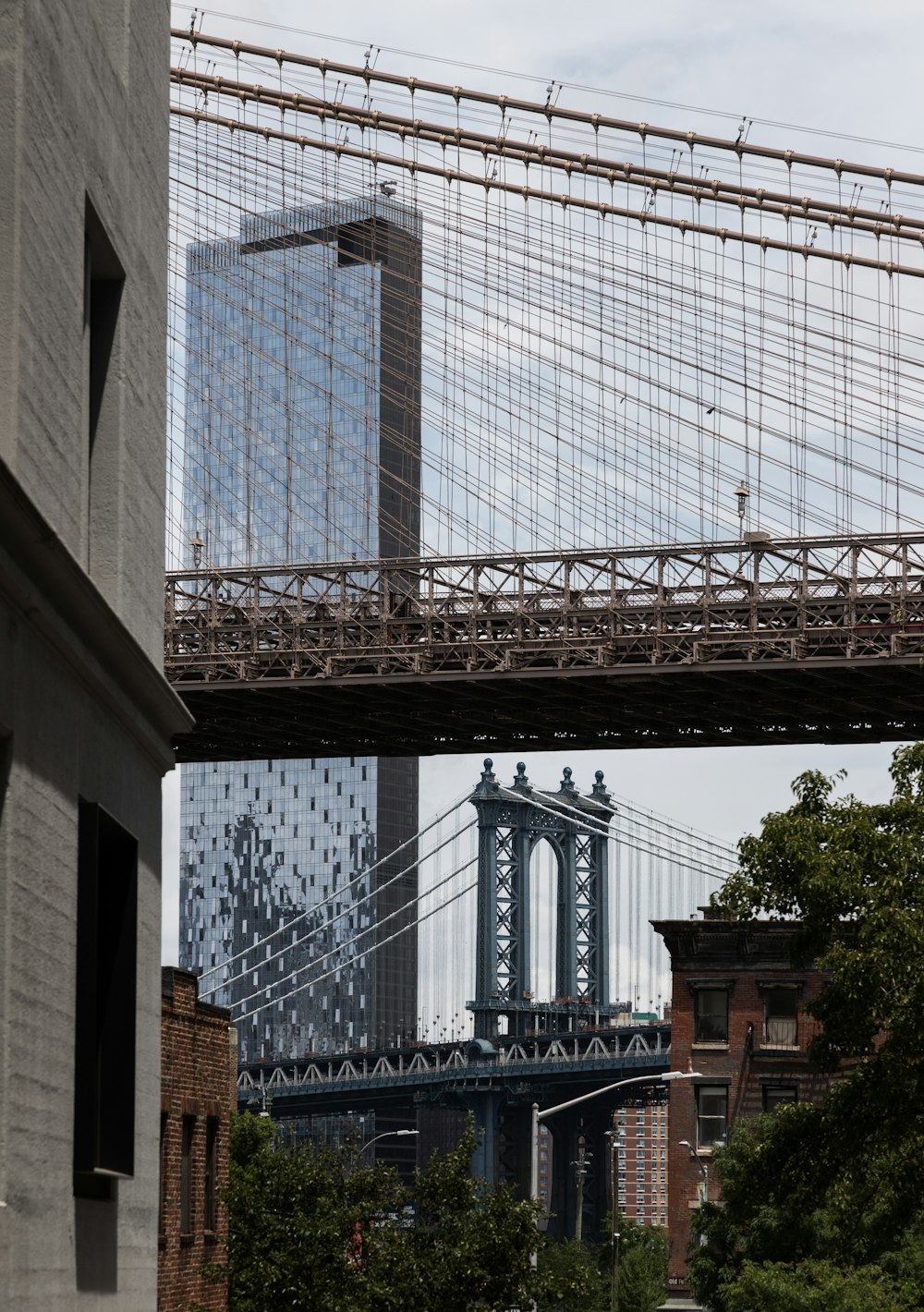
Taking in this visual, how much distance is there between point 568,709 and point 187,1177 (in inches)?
1164

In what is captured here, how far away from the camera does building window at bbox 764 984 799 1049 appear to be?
65562mm

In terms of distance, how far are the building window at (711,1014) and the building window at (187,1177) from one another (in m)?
41.0

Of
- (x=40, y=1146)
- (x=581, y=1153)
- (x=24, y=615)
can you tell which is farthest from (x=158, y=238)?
(x=581, y=1153)

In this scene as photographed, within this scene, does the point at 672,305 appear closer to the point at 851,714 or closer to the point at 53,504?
the point at 851,714

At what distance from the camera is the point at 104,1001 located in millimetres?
15531

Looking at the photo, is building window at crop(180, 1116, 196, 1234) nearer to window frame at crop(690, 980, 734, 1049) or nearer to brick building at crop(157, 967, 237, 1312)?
brick building at crop(157, 967, 237, 1312)

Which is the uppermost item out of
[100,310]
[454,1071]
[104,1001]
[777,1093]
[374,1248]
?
[100,310]

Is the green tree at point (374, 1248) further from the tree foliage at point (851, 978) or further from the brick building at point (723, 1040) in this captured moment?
the brick building at point (723, 1040)

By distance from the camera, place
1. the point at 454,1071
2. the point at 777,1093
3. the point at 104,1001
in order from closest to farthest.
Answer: the point at 104,1001
the point at 777,1093
the point at 454,1071

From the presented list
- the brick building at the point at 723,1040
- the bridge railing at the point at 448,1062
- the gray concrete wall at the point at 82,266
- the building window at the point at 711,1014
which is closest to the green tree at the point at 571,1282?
the brick building at the point at 723,1040

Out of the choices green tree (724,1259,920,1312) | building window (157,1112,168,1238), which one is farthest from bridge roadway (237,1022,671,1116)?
building window (157,1112,168,1238)

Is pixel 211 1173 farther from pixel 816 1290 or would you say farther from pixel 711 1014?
pixel 711 1014

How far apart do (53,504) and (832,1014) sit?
11306 mm

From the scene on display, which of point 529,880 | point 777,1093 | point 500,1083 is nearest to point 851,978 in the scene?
point 777,1093
